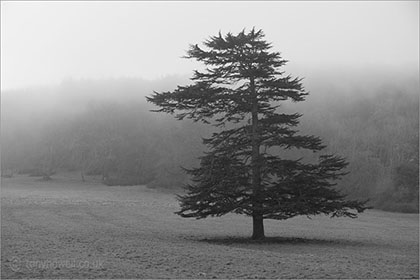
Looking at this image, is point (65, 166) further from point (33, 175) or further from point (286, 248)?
point (286, 248)

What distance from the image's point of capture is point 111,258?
46.2 ft

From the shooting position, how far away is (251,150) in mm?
22656

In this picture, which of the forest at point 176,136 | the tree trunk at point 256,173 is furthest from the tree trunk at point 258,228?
the forest at point 176,136

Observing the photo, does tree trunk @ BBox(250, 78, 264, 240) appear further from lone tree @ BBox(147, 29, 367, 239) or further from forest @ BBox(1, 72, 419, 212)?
forest @ BBox(1, 72, 419, 212)

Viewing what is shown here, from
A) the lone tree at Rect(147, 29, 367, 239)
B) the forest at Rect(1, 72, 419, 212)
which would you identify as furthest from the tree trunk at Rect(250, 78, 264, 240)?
the forest at Rect(1, 72, 419, 212)

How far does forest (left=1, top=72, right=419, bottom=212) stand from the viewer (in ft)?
239

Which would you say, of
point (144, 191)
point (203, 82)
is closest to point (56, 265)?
point (203, 82)

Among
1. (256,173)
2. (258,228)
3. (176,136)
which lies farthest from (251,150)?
(176,136)

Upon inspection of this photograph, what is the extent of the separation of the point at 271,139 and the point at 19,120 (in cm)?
11194

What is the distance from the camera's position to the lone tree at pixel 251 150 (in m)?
20.9

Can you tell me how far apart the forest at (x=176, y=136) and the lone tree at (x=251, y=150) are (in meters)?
42.6

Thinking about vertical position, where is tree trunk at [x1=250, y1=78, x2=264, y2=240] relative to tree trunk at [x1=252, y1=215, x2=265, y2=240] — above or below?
above

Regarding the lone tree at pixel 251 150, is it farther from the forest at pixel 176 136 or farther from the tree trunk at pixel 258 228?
the forest at pixel 176 136

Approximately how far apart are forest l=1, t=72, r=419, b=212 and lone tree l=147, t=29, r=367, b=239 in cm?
4259
